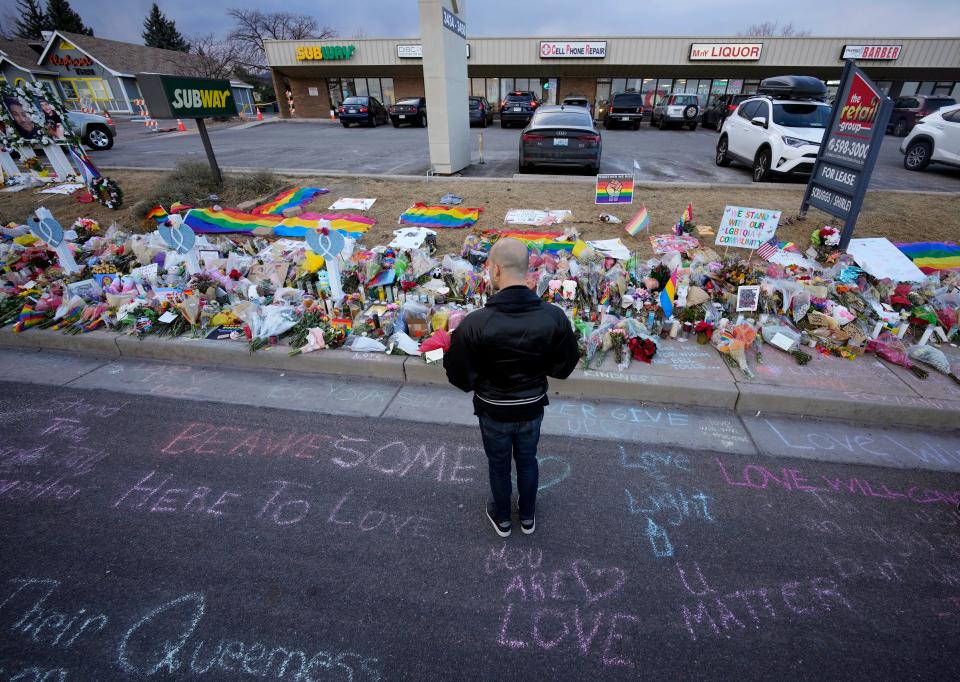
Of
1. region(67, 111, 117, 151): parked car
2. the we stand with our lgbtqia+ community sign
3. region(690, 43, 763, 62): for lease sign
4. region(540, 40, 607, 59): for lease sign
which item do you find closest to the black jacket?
the we stand with our lgbtqia+ community sign

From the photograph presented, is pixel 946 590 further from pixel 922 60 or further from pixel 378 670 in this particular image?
pixel 922 60

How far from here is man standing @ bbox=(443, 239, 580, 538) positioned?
212 centimetres

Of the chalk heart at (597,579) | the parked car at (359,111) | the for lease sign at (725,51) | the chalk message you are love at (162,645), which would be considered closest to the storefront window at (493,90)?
the parked car at (359,111)

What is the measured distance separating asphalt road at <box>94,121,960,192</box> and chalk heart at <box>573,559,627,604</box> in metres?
9.61

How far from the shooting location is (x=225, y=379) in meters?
4.43

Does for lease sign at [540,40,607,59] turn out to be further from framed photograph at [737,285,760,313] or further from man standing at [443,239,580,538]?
man standing at [443,239,580,538]

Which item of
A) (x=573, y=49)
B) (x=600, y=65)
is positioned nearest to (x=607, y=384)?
(x=573, y=49)

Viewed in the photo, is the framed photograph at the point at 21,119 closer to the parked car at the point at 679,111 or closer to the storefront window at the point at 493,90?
the parked car at the point at 679,111

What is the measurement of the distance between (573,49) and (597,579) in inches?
1320

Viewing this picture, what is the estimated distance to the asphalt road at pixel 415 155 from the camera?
35.6 ft

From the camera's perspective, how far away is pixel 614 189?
740cm

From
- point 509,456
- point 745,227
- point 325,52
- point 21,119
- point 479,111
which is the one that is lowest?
point 509,456

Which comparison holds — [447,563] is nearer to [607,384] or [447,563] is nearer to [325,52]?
[607,384]

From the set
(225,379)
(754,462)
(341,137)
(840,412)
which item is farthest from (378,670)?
(341,137)
